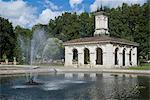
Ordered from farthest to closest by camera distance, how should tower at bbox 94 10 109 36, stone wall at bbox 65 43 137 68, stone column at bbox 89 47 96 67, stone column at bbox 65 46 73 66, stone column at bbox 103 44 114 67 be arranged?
tower at bbox 94 10 109 36, stone column at bbox 65 46 73 66, stone column at bbox 89 47 96 67, stone wall at bbox 65 43 137 68, stone column at bbox 103 44 114 67

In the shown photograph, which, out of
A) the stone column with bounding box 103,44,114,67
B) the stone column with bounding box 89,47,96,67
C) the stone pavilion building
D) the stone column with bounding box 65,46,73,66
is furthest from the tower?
the stone column with bounding box 103,44,114,67

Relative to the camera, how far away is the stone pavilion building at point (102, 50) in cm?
4997

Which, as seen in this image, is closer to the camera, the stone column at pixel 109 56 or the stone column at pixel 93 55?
the stone column at pixel 109 56

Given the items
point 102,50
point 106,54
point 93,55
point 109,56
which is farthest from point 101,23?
point 109,56

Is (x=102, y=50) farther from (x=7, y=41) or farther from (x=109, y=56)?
(x=7, y=41)

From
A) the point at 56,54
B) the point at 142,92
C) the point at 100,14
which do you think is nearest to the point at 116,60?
the point at 100,14

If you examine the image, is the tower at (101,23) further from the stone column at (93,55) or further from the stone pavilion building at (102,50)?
the stone column at (93,55)

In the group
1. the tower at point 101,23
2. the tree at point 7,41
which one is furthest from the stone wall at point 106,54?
the tree at point 7,41

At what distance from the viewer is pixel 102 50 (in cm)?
5119

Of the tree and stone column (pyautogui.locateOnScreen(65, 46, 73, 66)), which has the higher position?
the tree

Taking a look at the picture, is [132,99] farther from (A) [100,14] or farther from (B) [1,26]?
(B) [1,26]

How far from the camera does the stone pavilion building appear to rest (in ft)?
164

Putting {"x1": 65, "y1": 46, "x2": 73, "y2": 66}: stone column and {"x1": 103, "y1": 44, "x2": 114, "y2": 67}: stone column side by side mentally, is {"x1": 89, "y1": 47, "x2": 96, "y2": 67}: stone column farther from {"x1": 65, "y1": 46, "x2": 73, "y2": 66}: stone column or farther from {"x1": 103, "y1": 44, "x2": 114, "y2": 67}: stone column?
{"x1": 65, "y1": 46, "x2": 73, "y2": 66}: stone column

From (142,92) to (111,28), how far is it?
50903 mm
